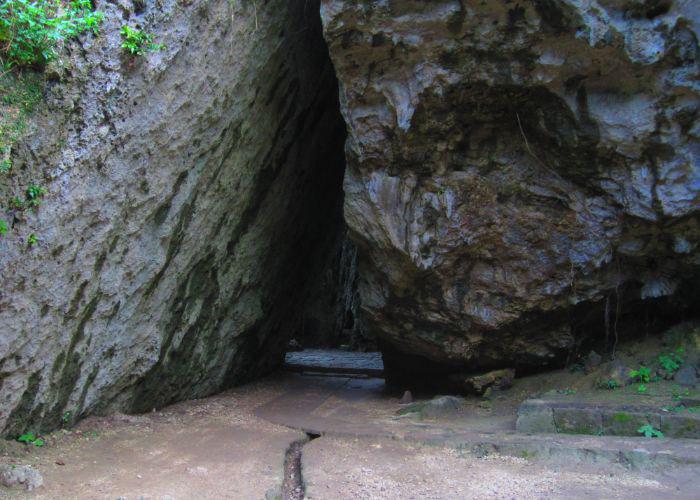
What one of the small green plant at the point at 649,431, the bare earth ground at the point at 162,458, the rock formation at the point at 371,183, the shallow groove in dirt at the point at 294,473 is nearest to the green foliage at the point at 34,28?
the rock formation at the point at 371,183

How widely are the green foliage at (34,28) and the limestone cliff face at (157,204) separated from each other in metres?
0.14

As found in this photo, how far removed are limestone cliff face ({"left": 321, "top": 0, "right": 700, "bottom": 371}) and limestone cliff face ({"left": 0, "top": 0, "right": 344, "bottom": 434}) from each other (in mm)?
1082

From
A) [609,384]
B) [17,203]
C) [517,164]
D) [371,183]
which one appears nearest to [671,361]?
[609,384]

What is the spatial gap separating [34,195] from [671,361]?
19.3 feet

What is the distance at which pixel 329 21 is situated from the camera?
16.8 ft

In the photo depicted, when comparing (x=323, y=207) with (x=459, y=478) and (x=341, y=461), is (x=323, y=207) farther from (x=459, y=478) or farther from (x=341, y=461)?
(x=459, y=478)

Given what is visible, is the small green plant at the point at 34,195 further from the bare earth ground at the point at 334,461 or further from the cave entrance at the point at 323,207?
the cave entrance at the point at 323,207

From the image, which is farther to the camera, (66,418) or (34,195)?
(66,418)

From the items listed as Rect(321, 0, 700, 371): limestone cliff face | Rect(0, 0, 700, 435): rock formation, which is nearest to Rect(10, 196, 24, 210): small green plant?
Rect(0, 0, 700, 435): rock formation

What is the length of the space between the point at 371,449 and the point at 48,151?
3.36m

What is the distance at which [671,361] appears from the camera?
214 inches

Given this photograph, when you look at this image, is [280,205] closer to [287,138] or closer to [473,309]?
[287,138]

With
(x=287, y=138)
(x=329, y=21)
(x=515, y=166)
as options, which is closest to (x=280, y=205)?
(x=287, y=138)

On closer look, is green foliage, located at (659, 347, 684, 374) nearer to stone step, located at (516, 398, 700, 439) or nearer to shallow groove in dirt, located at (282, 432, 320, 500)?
stone step, located at (516, 398, 700, 439)
